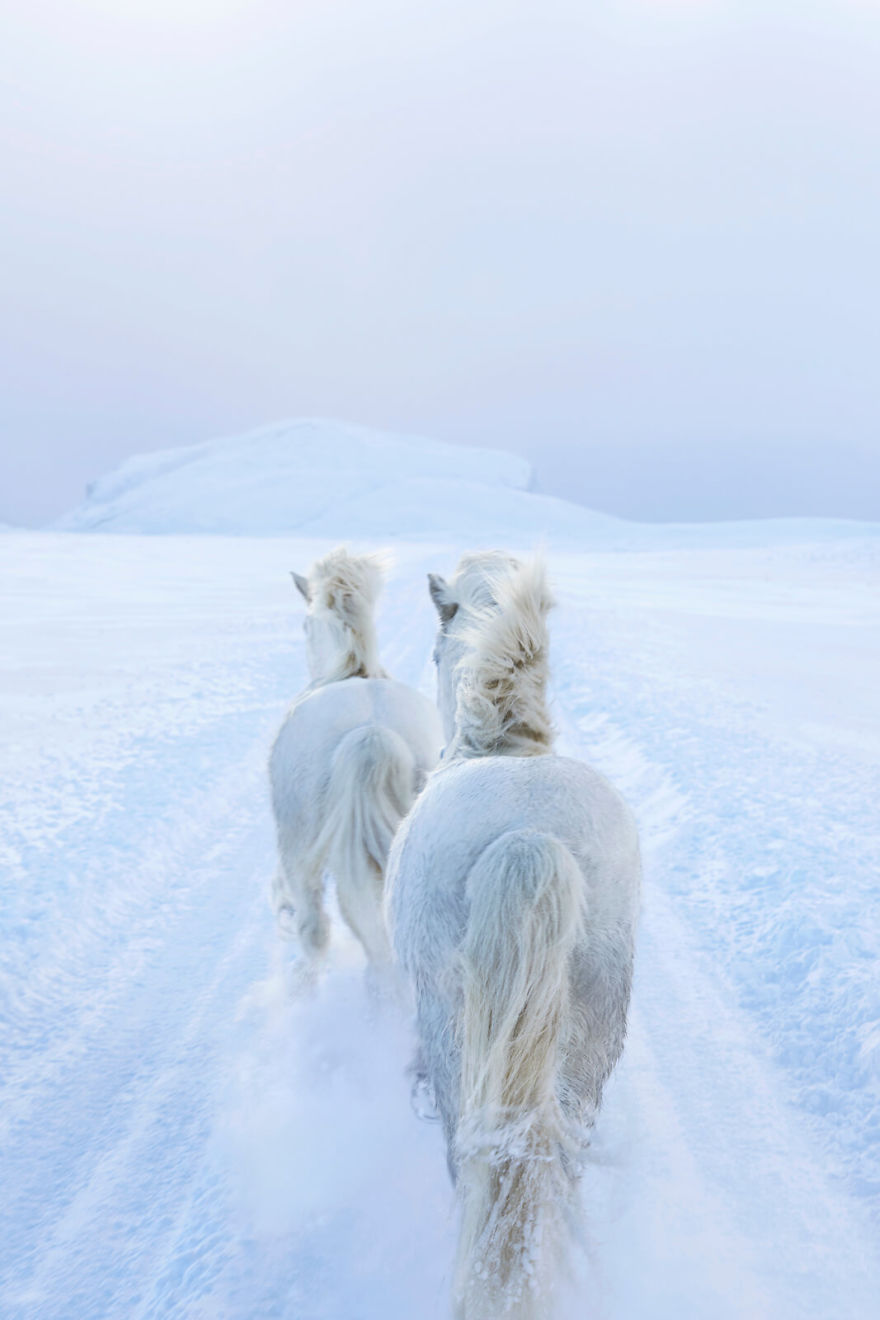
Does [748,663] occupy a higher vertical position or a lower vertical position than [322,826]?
lower

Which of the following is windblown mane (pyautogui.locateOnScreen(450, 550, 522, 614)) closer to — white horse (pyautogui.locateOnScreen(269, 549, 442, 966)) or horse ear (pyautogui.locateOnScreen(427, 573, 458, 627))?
horse ear (pyautogui.locateOnScreen(427, 573, 458, 627))

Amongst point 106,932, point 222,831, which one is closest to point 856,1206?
point 106,932

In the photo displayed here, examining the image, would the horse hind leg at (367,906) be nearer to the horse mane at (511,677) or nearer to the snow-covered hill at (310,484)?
the horse mane at (511,677)

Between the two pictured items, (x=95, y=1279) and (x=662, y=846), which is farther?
(x=662, y=846)

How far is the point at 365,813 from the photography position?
2.74 m

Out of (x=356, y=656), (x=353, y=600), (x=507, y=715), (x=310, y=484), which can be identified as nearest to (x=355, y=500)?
(x=310, y=484)

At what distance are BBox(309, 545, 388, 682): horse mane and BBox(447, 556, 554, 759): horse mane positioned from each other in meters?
1.11

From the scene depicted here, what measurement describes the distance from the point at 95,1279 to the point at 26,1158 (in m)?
0.53

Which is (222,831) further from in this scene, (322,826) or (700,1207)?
(700,1207)

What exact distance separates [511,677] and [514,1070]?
0.85 m

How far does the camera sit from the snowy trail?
6.39 feet

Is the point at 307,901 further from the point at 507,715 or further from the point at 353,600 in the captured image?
the point at 507,715

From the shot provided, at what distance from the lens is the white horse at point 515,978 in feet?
4.97

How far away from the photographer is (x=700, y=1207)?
2090 millimetres
